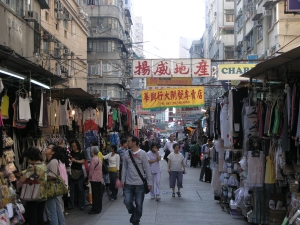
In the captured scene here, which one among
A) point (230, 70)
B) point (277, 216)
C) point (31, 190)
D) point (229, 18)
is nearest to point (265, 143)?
point (277, 216)

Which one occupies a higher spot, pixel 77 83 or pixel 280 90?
pixel 77 83

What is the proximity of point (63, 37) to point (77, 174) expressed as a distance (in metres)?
14.3

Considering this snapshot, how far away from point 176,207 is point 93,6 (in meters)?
32.9

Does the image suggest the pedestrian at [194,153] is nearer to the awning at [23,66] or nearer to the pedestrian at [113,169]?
the pedestrian at [113,169]

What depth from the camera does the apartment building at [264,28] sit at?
23234 mm

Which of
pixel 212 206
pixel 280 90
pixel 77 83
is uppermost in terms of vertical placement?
pixel 77 83

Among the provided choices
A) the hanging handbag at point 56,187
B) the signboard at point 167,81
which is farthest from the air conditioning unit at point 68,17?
the hanging handbag at point 56,187

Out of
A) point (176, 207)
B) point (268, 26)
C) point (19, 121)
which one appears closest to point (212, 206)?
point (176, 207)

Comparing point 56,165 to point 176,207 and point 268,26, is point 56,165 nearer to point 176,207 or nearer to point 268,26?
point 176,207

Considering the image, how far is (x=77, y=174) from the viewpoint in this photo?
11.4 m

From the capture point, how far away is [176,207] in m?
11.9

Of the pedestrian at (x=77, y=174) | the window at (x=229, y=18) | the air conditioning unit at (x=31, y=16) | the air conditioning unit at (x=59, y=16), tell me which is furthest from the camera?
the window at (x=229, y=18)

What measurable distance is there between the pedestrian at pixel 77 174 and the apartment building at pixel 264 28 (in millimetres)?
8714

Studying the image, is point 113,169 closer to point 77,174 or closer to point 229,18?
point 77,174
